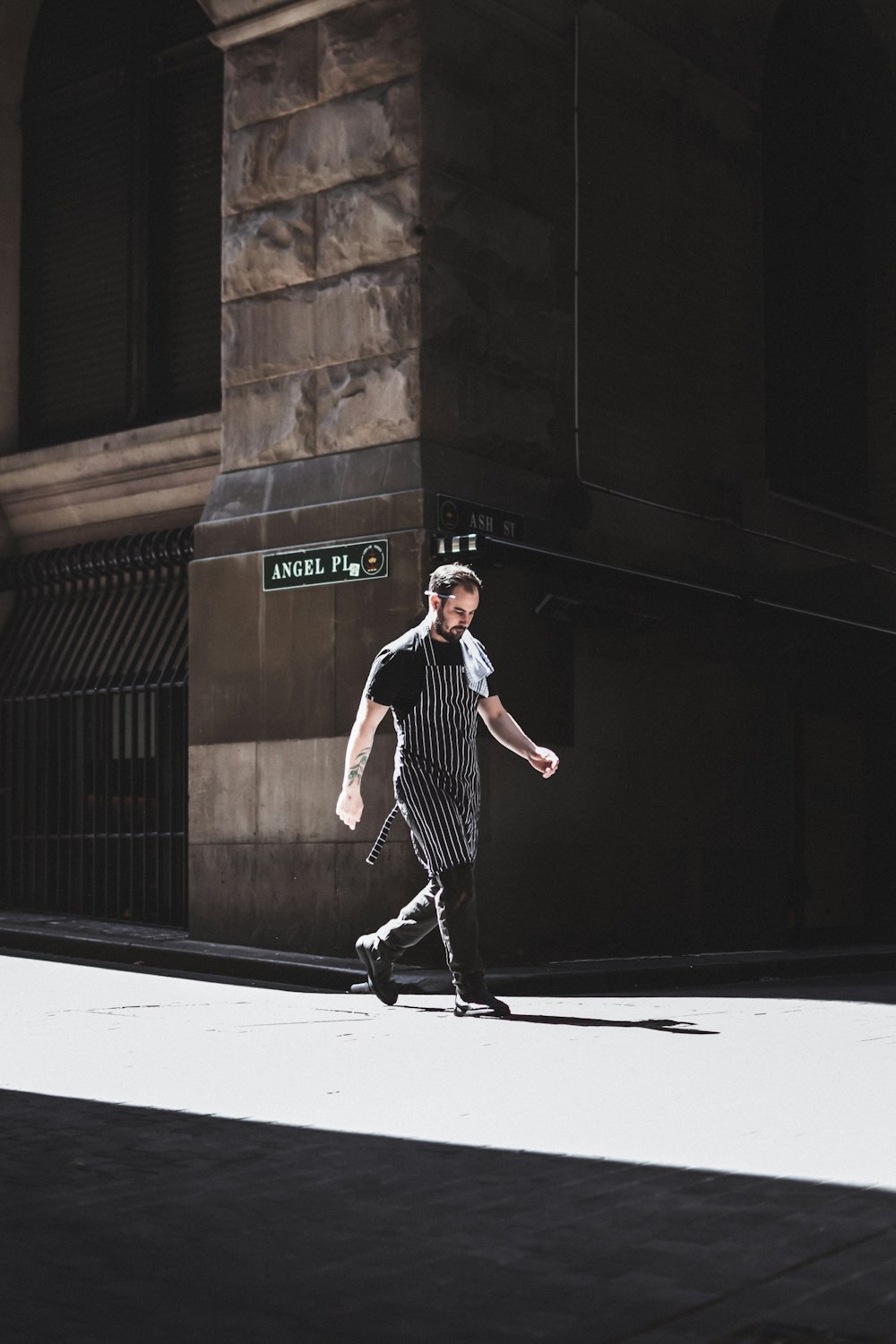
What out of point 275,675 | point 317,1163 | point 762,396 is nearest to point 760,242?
point 762,396

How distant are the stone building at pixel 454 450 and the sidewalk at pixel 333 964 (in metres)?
0.45

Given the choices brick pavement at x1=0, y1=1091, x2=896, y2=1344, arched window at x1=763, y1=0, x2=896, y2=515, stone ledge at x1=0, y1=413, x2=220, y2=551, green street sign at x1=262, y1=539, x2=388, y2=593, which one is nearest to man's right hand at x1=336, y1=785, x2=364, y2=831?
green street sign at x1=262, y1=539, x2=388, y2=593

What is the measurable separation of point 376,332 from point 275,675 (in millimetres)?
2328

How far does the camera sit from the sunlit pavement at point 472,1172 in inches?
131

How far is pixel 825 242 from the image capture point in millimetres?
16234

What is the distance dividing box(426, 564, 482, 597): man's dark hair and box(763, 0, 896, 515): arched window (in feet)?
24.5

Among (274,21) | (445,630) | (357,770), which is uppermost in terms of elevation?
(274,21)

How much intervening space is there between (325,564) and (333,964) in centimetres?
263

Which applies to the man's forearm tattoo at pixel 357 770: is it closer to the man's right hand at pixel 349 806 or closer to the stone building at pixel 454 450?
the man's right hand at pixel 349 806

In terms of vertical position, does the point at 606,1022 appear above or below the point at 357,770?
below

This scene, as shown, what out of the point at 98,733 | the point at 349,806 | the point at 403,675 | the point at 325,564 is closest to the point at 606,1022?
the point at 349,806

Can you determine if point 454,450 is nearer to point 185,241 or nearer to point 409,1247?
point 185,241

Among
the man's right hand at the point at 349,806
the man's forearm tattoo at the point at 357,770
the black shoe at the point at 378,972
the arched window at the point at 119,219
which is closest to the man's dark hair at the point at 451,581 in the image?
the man's forearm tattoo at the point at 357,770

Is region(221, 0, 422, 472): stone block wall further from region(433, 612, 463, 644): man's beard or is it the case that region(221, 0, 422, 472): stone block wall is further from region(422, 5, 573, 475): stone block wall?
region(433, 612, 463, 644): man's beard
